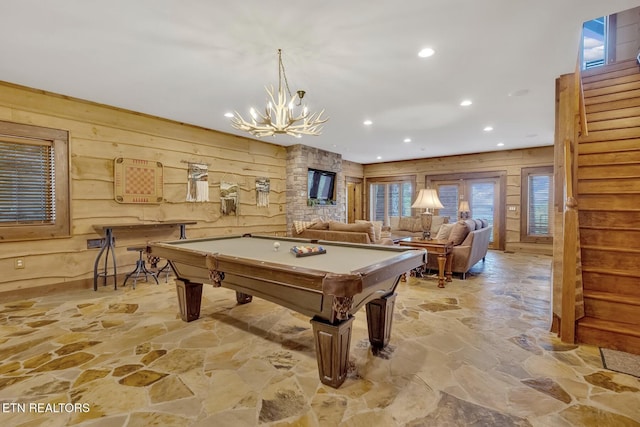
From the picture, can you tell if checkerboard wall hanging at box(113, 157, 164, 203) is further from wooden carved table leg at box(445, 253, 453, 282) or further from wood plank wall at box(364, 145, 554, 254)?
wood plank wall at box(364, 145, 554, 254)

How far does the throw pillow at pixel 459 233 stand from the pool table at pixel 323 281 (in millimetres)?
2610

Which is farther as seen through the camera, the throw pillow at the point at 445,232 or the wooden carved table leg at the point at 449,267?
the throw pillow at the point at 445,232

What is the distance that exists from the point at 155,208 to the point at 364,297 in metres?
4.38

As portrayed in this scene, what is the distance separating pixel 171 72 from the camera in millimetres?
3457

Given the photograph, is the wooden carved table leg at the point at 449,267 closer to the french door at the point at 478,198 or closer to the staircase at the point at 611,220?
the staircase at the point at 611,220

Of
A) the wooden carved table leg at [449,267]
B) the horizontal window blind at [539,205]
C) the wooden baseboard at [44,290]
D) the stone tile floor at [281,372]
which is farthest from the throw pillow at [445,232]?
the wooden baseboard at [44,290]

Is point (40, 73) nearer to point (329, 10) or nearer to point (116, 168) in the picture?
point (116, 168)

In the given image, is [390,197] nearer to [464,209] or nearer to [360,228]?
[464,209]

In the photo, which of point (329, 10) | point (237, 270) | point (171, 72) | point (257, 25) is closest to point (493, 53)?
point (329, 10)

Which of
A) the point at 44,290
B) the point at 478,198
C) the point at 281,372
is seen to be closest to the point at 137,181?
the point at 44,290

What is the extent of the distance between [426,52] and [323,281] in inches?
103

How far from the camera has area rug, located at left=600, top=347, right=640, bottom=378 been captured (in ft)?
7.04

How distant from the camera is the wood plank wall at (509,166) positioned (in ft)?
24.6

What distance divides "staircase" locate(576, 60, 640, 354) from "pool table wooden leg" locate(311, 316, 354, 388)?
7.15 feet
